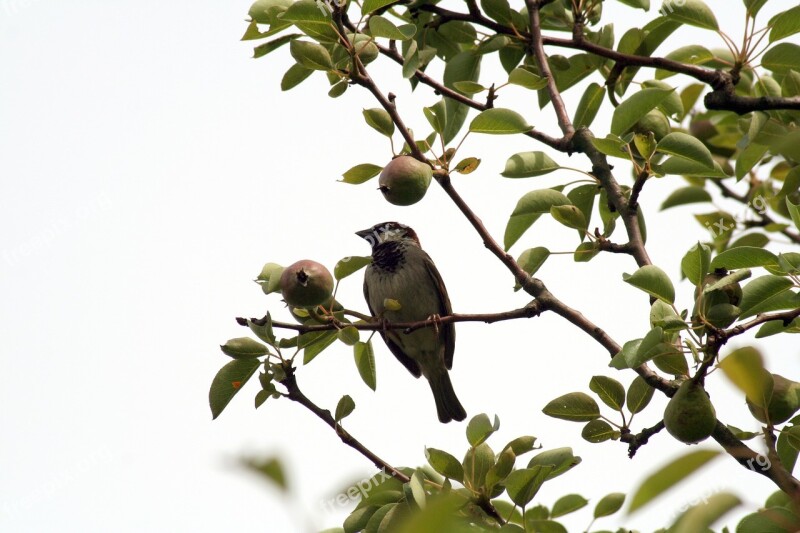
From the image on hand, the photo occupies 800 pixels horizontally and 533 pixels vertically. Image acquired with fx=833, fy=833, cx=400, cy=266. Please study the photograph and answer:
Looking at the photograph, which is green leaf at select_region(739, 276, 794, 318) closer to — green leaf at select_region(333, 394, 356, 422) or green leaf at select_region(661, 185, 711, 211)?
green leaf at select_region(333, 394, 356, 422)

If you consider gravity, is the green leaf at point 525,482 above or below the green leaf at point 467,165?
below

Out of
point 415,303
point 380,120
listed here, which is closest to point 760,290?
point 380,120

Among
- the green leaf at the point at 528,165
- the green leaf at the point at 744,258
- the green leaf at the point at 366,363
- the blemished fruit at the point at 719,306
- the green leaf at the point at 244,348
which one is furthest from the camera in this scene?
the green leaf at the point at 366,363

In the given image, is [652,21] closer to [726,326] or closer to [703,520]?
[726,326]

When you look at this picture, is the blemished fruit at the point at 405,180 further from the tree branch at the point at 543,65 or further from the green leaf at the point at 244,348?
the tree branch at the point at 543,65

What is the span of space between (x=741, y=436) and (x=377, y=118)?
1389mm

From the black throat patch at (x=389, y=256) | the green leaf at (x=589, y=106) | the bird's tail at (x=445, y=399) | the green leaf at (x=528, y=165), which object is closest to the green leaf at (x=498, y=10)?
the green leaf at (x=589, y=106)

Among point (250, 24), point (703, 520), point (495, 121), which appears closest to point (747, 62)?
point (495, 121)

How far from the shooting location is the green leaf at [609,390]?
2531 mm

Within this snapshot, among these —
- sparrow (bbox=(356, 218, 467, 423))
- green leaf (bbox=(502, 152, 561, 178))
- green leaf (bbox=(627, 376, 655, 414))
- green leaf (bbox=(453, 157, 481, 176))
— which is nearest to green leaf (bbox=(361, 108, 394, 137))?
green leaf (bbox=(453, 157, 481, 176))

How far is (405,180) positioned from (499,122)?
41cm

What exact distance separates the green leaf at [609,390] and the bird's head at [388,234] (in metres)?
2.92

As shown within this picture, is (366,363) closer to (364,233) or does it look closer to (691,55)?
(691,55)

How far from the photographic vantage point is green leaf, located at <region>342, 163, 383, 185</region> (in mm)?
2549
